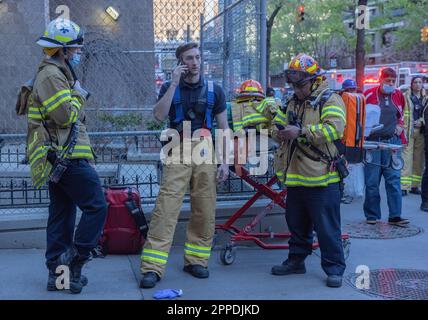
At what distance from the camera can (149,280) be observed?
4.82m

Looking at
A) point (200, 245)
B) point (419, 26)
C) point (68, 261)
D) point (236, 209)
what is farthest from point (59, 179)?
point (419, 26)

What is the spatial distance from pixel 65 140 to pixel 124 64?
330 inches

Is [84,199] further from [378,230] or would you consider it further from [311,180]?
[378,230]

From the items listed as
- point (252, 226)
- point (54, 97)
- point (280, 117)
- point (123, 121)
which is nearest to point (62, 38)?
point (54, 97)

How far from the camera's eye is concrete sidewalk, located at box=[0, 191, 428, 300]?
4.74m

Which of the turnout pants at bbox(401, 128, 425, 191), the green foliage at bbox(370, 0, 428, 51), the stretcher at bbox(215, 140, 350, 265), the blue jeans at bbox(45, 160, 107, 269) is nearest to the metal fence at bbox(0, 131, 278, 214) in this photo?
the stretcher at bbox(215, 140, 350, 265)

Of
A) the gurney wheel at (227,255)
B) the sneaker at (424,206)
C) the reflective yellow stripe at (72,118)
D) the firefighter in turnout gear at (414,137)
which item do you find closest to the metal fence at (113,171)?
the gurney wheel at (227,255)

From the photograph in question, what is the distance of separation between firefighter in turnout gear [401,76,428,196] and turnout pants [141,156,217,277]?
467 centimetres

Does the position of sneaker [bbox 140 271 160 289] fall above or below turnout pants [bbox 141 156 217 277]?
below

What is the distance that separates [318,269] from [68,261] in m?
2.18

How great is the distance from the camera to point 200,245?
521cm

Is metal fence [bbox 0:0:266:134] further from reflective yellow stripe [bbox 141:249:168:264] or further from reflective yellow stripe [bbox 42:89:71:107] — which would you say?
reflective yellow stripe [bbox 42:89:71:107]

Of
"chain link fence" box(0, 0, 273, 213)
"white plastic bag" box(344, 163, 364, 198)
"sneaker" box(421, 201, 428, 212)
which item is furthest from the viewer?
"white plastic bag" box(344, 163, 364, 198)
